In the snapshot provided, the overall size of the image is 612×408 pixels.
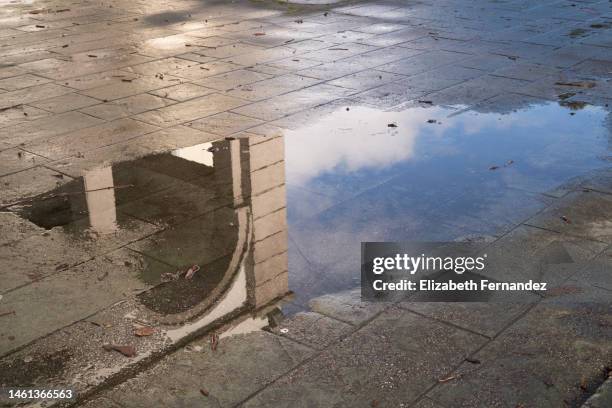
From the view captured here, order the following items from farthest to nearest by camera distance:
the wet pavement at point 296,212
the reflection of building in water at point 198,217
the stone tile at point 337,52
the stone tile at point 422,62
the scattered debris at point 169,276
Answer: the stone tile at point 337,52 < the stone tile at point 422,62 < the scattered debris at point 169,276 < the reflection of building in water at point 198,217 < the wet pavement at point 296,212

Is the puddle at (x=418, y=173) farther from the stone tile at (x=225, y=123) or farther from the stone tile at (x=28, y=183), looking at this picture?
the stone tile at (x=28, y=183)

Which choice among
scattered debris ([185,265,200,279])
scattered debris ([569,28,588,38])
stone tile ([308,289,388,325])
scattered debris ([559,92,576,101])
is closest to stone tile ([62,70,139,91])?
scattered debris ([185,265,200,279])

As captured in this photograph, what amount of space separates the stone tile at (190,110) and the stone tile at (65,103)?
3.06 ft

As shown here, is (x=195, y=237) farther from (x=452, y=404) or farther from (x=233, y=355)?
(x=452, y=404)

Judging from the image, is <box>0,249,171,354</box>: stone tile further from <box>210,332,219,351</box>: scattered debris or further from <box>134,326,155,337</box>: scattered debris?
<box>210,332,219,351</box>: scattered debris

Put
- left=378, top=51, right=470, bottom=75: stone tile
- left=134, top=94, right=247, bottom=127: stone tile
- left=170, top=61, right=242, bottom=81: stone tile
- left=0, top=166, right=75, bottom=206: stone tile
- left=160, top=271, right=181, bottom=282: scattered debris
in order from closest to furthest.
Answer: left=160, top=271, right=181, bottom=282: scattered debris → left=0, top=166, right=75, bottom=206: stone tile → left=134, top=94, right=247, bottom=127: stone tile → left=170, top=61, right=242, bottom=81: stone tile → left=378, top=51, right=470, bottom=75: stone tile

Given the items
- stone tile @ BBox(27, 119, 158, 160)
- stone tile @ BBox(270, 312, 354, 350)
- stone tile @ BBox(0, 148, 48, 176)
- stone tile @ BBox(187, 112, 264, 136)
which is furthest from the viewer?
stone tile @ BBox(187, 112, 264, 136)

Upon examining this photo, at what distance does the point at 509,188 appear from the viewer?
23.4ft

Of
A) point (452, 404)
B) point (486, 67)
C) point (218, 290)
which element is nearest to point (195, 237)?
point (218, 290)

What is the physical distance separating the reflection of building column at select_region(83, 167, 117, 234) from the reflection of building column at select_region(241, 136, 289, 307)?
1.18m

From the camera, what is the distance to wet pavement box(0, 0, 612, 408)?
465 cm

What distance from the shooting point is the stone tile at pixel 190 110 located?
29.6 feet

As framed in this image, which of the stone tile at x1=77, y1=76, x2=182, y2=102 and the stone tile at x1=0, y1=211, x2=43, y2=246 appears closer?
the stone tile at x1=0, y1=211, x2=43, y2=246

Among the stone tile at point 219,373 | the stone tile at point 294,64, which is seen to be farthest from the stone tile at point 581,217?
the stone tile at point 294,64
